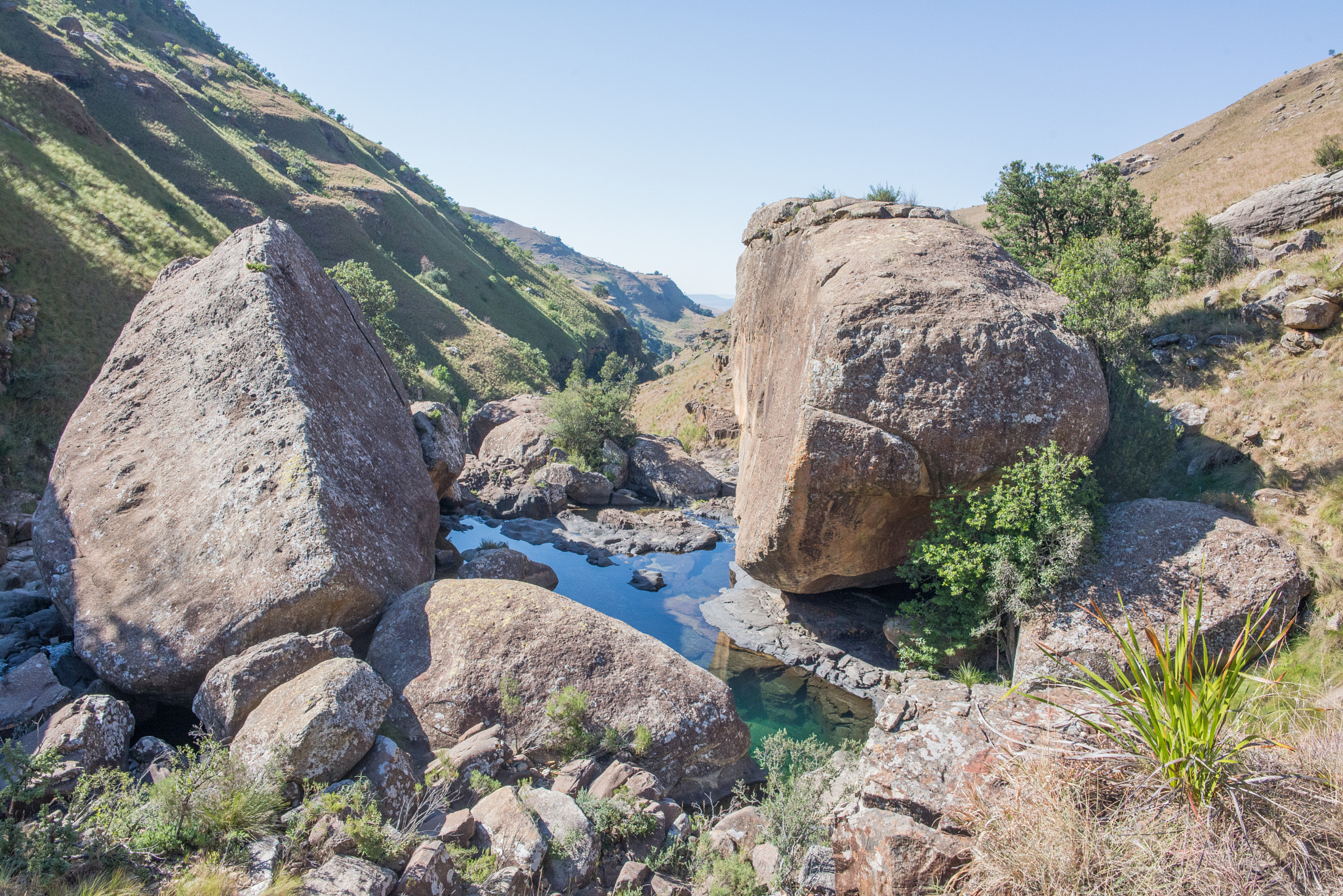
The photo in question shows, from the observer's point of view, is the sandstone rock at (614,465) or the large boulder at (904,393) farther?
the sandstone rock at (614,465)

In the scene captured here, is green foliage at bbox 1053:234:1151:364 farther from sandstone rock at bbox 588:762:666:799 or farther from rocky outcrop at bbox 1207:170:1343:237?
sandstone rock at bbox 588:762:666:799

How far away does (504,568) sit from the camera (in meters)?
14.1

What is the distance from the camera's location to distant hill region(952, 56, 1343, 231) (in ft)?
103

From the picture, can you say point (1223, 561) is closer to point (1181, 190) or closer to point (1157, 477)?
point (1157, 477)

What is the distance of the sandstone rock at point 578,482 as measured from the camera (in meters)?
23.4

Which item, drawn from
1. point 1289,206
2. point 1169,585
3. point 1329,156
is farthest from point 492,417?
point 1329,156

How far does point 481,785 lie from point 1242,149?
6121 centimetres

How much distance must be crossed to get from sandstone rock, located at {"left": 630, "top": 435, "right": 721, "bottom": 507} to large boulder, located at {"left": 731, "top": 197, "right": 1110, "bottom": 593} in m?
12.4

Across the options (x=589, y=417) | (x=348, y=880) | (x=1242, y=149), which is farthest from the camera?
(x=1242, y=149)

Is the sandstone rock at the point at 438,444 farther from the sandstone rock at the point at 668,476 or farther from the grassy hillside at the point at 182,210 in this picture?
the grassy hillside at the point at 182,210

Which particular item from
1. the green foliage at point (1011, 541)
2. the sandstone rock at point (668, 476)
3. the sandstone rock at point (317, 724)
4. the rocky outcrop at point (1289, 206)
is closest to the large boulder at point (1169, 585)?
the green foliage at point (1011, 541)

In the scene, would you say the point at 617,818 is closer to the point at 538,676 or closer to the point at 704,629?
the point at 538,676

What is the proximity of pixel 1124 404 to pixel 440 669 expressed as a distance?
1313cm

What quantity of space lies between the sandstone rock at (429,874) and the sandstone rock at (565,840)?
104 centimetres
